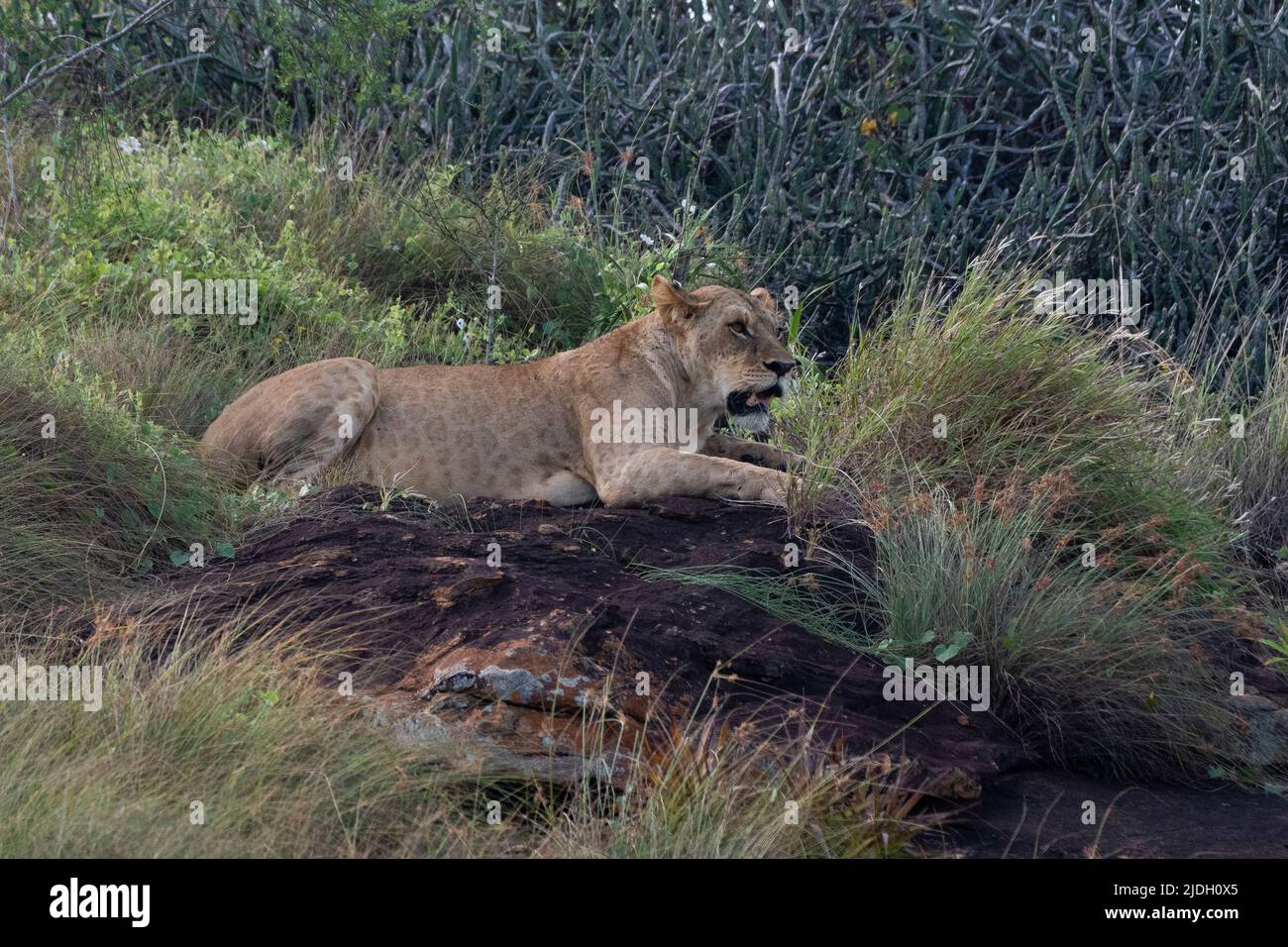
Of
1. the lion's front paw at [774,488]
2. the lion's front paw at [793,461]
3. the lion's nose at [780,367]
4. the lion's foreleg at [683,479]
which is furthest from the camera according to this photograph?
the lion's nose at [780,367]

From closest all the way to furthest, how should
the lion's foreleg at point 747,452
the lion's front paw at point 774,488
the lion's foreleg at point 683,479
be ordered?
1. the lion's front paw at point 774,488
2. the lion's foreleg at point 683,479
3. the lion's foreleg at point 747,452

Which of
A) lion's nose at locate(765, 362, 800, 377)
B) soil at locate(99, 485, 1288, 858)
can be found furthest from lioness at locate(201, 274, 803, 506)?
soil at locate(99, 485, 1288, 858)

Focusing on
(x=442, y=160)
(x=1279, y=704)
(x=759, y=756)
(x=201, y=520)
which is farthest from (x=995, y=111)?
(x=759, y=756)

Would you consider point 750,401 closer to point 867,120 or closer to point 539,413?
point 539,413

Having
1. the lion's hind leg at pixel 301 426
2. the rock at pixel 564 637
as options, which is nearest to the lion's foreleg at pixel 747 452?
the rock at pixel 564 637

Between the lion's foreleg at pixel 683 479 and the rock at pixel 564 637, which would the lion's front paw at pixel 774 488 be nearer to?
the lion's foreleg at pixel 683 479

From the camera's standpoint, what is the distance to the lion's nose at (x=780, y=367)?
754cm

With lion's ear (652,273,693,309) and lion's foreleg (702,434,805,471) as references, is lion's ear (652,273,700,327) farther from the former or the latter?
lion's foreleg (702,434,805,471)

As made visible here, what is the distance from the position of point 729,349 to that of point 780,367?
0.90ft

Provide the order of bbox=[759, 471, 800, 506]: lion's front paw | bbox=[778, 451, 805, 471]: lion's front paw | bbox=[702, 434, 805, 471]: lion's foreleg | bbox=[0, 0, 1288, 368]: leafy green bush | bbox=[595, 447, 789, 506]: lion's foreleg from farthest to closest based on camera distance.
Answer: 1. bbox=[0, 0, 1288, 368]: leafy green bush
2. bbox=[702, 434, 805, 471]: lion's foreleg
3. bbox=[778, 451, 805, 471]: lion's front paw
4. bbox=[595, 447, 789, 506]: lion's foreleg
5. bbox=[759, 471, 800, 506]: lion's front paw

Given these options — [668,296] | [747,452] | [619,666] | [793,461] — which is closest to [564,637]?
[619,666]

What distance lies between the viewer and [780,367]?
756cm

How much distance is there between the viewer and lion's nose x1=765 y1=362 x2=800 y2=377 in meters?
7.54

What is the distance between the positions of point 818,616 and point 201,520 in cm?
258
